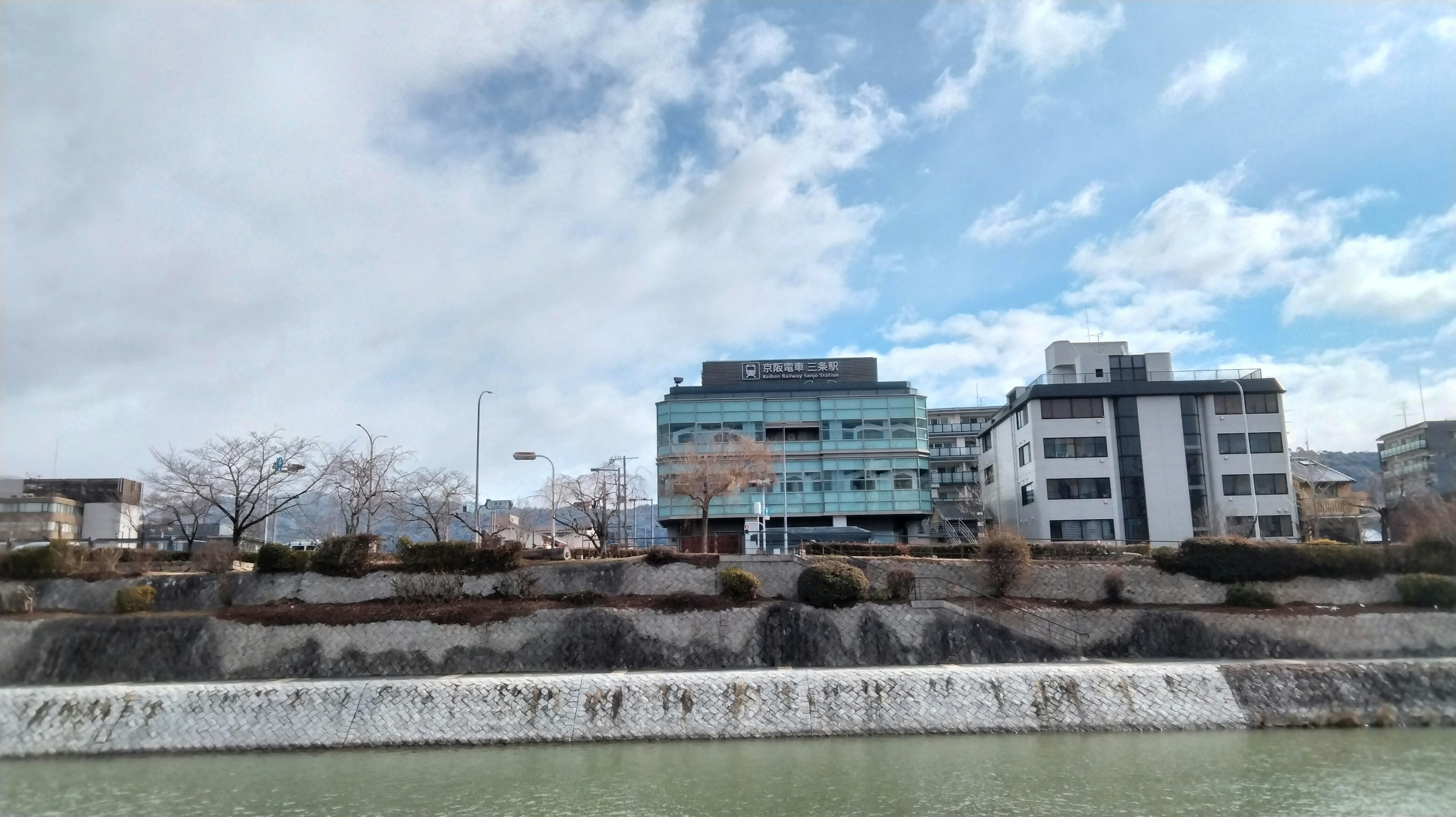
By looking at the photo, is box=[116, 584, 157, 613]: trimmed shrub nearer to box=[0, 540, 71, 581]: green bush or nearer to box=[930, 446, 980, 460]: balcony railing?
box=[0, 540, 71, 581]: green bush

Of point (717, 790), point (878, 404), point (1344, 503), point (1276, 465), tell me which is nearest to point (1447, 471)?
point (1344, 503)

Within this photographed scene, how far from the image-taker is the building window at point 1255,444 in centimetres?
6134

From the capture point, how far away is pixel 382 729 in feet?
90.8

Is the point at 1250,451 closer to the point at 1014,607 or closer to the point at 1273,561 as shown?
the point at 1273,561

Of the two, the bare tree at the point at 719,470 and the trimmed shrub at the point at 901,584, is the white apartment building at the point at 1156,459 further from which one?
the trimmed shrub at the point at 901,584

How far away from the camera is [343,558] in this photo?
39469 mm

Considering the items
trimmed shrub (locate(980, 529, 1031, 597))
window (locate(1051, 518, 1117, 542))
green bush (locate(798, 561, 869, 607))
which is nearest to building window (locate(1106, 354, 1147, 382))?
window (locate(1051, 518, 1117, 542))

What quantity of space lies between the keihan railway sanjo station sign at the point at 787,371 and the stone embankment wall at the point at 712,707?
47.4 meters

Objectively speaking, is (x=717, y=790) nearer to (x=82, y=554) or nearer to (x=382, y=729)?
(x=382, y=729)


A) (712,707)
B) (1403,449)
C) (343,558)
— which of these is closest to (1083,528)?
(712,707)

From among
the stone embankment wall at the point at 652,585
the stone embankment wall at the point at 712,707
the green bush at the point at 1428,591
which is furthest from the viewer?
the stone embankment wall at the point at 652,585

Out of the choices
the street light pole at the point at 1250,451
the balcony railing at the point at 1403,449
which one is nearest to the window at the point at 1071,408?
the street light pole at the point at 1250,451

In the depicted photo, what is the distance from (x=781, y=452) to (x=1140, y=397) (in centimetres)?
2638

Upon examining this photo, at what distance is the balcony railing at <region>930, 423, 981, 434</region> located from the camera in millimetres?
95875
